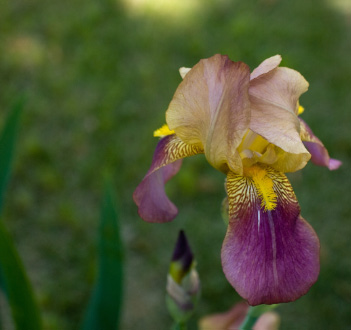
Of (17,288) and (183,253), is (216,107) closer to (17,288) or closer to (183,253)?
(183,253)

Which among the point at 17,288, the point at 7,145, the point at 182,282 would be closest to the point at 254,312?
the point at 182,282

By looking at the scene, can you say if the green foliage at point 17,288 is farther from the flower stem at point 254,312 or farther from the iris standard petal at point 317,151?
the iris standard petal at point 317,151

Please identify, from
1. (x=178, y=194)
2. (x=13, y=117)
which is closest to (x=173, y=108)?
(x=13, y=117)

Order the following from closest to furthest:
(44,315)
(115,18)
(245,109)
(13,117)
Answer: (245,109) < (13,117) < (44,315) < (115,18)

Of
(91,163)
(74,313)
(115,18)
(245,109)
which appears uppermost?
(115,18)

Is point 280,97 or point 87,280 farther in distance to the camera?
point 87,280

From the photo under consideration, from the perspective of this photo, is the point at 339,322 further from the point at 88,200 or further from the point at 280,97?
the point at 280,97

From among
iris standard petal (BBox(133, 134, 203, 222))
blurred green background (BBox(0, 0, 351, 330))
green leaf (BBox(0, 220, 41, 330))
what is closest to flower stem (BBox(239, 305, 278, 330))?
iris standard petal (BBox(133, 134, 203, 222))
